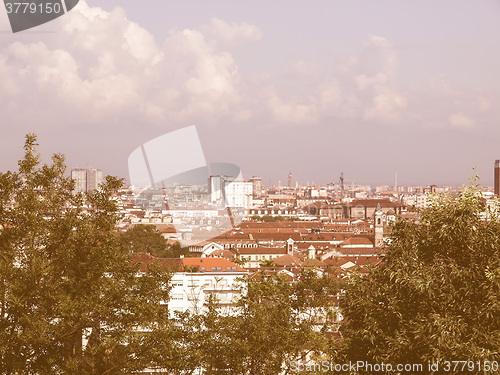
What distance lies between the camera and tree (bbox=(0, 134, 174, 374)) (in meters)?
6.83

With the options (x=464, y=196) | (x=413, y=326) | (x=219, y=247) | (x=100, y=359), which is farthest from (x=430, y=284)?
(x=219, y=247)

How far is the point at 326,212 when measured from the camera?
8994 cm

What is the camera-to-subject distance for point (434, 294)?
20.3 ft

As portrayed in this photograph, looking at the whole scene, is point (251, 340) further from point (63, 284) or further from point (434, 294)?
point (434, 294)

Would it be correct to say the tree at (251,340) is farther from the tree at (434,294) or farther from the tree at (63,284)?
the tree at (434,294)

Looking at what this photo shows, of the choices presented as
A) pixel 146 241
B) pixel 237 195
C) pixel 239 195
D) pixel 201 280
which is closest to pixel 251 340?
pixel 201 280

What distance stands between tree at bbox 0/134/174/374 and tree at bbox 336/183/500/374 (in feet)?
7.77

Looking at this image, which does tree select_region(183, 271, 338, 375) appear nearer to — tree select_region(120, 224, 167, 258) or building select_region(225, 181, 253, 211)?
tree select_region(120, 224, 167, 258)

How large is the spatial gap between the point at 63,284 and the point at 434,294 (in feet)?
12.4

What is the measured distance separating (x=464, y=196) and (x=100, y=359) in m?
4.13

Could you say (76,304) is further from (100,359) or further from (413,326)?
(413,326)

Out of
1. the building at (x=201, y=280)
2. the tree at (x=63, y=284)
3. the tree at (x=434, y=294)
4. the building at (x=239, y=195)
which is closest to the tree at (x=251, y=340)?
the tree at (x=63, y=284)

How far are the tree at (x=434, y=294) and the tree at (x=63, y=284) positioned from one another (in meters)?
2.37

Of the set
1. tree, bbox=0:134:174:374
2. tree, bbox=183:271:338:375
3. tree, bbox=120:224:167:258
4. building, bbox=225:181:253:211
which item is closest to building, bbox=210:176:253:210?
building, bbox=225:181:253:211
